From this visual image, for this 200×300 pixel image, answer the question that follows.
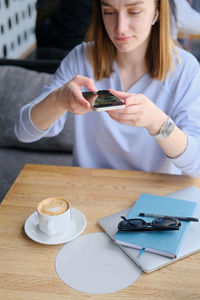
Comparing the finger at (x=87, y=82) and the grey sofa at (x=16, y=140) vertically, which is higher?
the finger at (x=87, y=82)

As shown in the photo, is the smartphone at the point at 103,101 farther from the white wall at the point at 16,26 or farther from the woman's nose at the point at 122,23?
the white wall at the point at 16,26

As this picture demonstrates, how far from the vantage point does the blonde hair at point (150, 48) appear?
122 cm

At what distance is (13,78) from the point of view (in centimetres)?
208

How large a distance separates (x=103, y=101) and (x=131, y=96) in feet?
0.28

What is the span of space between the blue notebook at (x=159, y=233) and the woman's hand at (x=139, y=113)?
22cm

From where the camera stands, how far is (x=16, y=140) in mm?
2033

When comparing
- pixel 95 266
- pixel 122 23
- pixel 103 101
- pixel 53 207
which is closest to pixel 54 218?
pixel 53 207

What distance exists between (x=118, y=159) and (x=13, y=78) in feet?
3.38

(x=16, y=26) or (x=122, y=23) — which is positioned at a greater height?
(x=122, y=23)

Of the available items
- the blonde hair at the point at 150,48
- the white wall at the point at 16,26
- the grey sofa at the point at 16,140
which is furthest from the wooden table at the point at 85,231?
the white wall at the point at 16,26

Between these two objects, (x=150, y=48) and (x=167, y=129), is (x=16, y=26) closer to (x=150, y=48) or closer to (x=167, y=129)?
(x=150, y=48)

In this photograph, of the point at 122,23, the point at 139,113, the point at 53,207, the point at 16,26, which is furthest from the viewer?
the point at 16,26

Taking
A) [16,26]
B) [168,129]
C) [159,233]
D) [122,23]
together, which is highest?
[122,23]

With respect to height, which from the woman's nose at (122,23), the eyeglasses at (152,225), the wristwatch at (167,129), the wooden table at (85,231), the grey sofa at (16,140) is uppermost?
the woman's nose at (122,23)
